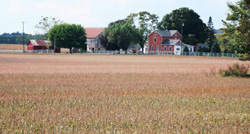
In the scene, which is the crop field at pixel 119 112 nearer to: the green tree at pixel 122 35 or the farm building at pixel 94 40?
the green tree at pixel 122 35

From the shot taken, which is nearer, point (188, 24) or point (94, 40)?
point (188, 24)

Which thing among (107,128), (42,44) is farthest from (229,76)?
(42,44)

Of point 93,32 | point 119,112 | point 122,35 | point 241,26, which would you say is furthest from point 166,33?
point 119,112

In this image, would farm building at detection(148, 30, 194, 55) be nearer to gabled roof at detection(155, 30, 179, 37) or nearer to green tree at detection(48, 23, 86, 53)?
gabled roof at detection(155, 30, 179, 37)

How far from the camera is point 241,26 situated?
26.5 metres

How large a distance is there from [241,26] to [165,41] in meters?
90.3

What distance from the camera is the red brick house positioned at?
11456 cm

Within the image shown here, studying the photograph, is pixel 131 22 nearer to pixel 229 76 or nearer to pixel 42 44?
pixel 42 44

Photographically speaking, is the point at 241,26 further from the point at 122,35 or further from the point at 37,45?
the point at 37,45

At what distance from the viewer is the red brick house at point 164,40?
114562 mm

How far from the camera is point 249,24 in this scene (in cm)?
2633

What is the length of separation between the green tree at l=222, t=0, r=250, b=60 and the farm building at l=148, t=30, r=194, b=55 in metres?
84.5

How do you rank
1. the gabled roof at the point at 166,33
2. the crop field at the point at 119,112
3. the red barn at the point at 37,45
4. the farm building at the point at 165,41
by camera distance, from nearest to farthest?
the crop field at the point at 119,112
the farm building at the point at 165,41
the gabled roof at the point at 166,33
the red barn at the point at 37,45

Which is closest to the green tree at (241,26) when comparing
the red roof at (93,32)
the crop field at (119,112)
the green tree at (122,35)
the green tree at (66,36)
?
the crop field at (119,112)
